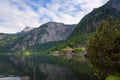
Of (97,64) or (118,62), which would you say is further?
(97,64)

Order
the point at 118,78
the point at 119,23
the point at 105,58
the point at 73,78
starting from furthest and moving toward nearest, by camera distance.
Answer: the point at 73,78 < the point at 119,23 < the point at 105,58 < the point at 118,78

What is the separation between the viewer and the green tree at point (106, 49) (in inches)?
2938

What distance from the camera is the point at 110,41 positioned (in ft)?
246

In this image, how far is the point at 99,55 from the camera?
77.4 meters

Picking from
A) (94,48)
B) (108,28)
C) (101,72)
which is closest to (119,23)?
(108,28)

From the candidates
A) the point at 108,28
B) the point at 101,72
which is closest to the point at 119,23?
the point at 108,28

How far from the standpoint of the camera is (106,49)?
76438 millimetres

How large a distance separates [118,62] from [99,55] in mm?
7412

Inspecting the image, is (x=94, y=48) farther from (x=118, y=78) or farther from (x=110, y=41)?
(x=118, y=78)

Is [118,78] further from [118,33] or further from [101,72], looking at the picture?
[118,33]

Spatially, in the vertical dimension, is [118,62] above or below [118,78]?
above

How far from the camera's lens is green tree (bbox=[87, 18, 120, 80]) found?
74625 millimetres

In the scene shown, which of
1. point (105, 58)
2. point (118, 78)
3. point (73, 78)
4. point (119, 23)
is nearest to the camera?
point (118, 78)

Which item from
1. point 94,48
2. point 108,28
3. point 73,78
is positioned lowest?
point 73,78
